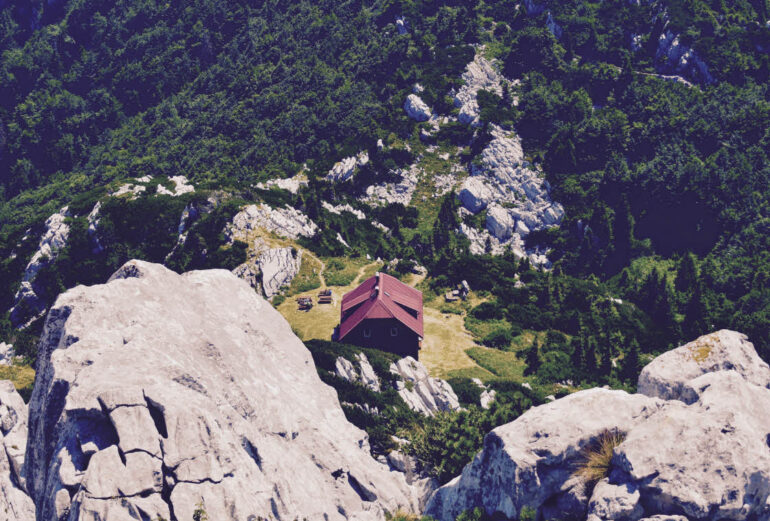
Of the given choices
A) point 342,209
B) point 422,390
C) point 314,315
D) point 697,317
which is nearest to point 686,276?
point 697,317

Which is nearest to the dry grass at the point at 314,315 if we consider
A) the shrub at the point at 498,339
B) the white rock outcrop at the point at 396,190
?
the shrub at the point at 498,339

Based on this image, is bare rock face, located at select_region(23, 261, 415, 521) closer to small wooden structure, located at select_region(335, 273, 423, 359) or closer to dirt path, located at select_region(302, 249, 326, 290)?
small wooden structure, located at select_region(335, 273, 423, 359)

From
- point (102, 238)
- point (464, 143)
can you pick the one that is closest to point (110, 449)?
point (102, 238)

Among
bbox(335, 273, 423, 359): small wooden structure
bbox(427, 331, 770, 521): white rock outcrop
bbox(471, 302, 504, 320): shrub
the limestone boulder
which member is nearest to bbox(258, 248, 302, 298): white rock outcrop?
bbox(335, 273, 423, 359): small wooden structure

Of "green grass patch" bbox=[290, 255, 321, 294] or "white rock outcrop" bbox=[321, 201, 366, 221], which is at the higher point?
"green grass patch" bbox=[290, 255, 321, 294]

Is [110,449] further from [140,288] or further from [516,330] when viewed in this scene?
[516,330]
